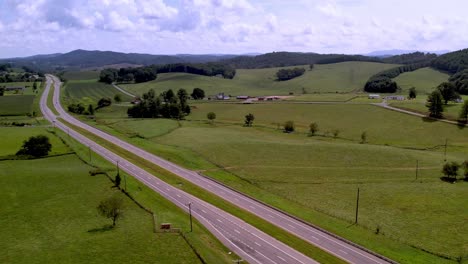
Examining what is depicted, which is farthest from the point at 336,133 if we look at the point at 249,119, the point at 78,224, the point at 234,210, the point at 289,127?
the point at 78,224

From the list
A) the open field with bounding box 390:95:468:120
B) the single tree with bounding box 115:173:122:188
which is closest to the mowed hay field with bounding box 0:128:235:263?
the single tree with bounding box 115:173:122:188

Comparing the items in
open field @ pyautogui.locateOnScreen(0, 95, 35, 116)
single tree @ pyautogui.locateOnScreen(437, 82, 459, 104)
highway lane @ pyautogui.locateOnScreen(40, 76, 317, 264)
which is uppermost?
single tree @ pyautogui.locateOnScreen(437, 82, 459, 104)

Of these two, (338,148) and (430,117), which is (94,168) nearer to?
(338,148)

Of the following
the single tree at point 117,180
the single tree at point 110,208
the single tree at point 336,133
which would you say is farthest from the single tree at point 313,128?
the single tree at point 110,208

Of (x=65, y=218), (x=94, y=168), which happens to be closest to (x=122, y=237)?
(x=65, y=218)

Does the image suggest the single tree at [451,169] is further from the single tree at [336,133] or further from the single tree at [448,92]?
the single tree at [448,92]

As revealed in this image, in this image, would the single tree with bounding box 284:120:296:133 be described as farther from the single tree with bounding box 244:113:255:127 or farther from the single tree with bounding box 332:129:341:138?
the single tree with bounding box 244:113:255:127
